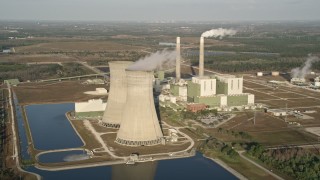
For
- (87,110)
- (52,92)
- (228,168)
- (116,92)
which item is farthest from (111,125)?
(52,92)

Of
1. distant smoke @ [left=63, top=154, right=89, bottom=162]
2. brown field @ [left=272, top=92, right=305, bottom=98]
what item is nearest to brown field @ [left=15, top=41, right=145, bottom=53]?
brown field @ [left=272, top=92, right=305, bottom=98]

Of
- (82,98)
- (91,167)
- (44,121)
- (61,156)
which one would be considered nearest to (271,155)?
(91,167)

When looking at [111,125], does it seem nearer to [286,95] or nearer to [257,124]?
[257,124]

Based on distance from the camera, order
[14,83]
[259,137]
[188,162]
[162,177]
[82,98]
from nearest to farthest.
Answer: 1. [162,177]
2. [188,162]
3. [259,137]
4. [82,98]
5. [14,83]

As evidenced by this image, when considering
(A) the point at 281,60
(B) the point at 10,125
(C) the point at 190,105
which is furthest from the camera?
(A) the point at 281,60

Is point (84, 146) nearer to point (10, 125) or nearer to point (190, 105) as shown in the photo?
point (10, 125)

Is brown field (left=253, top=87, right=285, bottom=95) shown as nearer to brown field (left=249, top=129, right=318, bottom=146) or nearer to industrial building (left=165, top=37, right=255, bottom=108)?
industrial building (left=165, top=37, right=255, bottom=108)
